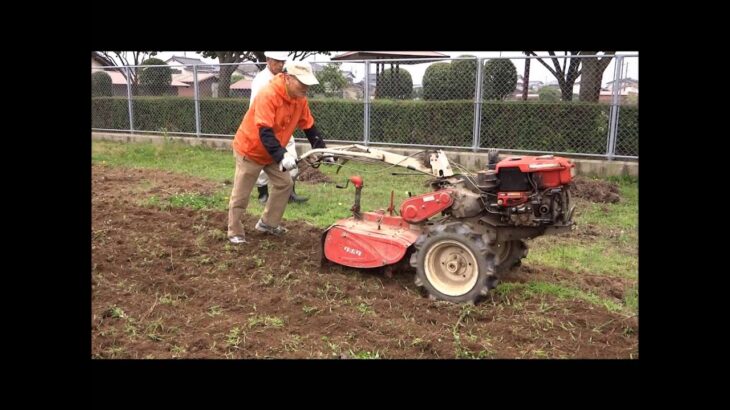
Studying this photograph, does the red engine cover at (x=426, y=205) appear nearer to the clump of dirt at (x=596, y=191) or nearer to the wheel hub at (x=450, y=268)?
the wheel hub at (x=450, y=268)

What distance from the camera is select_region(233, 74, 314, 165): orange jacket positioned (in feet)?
18.0

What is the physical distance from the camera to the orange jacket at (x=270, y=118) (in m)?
5.47

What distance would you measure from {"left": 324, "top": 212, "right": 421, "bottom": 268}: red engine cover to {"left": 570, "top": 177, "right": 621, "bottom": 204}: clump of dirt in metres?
4.34

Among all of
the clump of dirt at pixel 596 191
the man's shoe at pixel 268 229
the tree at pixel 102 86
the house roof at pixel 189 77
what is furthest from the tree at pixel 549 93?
the tree at pixel 102 86

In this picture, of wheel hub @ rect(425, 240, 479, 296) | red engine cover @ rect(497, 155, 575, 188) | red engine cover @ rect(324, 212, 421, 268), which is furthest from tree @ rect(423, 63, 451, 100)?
wheel hub @ rect(425, 240, 479, 296)

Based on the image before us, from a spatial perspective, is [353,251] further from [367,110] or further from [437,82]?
[437,82]

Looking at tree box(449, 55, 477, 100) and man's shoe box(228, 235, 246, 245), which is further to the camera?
tree box(449, 55, 477, 100)

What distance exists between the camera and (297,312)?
440cm

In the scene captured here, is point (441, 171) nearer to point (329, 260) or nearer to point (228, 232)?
point (329, 260)

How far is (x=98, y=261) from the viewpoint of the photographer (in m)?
5.36

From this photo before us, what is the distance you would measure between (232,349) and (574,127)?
8190 mm

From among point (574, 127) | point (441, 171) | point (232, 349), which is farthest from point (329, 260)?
point (574, 127)

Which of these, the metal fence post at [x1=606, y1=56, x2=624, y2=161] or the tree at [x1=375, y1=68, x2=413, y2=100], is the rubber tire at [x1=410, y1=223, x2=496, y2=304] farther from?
the tree at [x1=375, y1=68, x2=413, y2=100]

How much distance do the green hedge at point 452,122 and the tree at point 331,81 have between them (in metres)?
0.35
